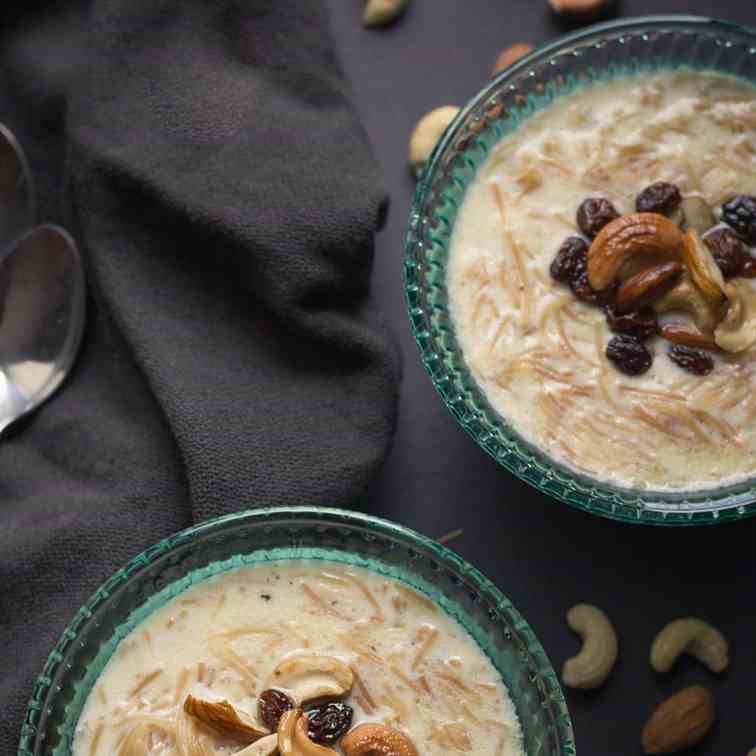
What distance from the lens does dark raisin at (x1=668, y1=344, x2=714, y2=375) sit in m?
3.17

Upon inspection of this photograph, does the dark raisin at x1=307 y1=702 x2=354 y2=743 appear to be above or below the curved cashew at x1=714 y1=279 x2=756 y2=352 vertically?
below

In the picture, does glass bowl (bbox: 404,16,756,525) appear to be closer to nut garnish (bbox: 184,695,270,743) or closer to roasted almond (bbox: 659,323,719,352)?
roasted almond (bbox: 659,323,719,352)

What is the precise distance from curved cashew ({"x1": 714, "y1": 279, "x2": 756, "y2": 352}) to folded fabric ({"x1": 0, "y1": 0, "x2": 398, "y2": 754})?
2.61ft

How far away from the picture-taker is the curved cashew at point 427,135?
3670 millimetres

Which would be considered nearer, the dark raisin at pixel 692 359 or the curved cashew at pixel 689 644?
the dark raisin at pixel 692 359

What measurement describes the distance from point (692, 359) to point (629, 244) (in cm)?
29

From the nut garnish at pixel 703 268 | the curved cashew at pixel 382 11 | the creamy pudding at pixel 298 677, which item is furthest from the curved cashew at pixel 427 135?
the creamy pudding at pixel 298 677

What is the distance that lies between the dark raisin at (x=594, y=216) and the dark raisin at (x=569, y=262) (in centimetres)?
4

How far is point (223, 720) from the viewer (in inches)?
114

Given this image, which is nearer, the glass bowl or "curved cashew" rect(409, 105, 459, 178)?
the glass bowl

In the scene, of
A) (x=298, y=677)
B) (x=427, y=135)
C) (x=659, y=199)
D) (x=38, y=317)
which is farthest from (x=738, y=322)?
(x=38, y=317)

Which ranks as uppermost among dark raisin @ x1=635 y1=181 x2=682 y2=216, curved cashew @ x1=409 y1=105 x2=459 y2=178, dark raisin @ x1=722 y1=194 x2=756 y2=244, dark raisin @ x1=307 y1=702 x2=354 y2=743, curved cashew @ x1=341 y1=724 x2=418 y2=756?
dark raisin @ x1=722 y1=194 x2=756 y2=244

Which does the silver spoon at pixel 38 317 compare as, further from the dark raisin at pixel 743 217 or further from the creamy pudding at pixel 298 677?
the dark raisin at pixel 743 217

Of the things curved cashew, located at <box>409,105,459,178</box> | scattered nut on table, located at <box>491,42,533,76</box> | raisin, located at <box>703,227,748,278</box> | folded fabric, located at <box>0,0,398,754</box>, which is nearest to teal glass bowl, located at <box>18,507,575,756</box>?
folded fabric, located at <box>0,0,398,754</box>
